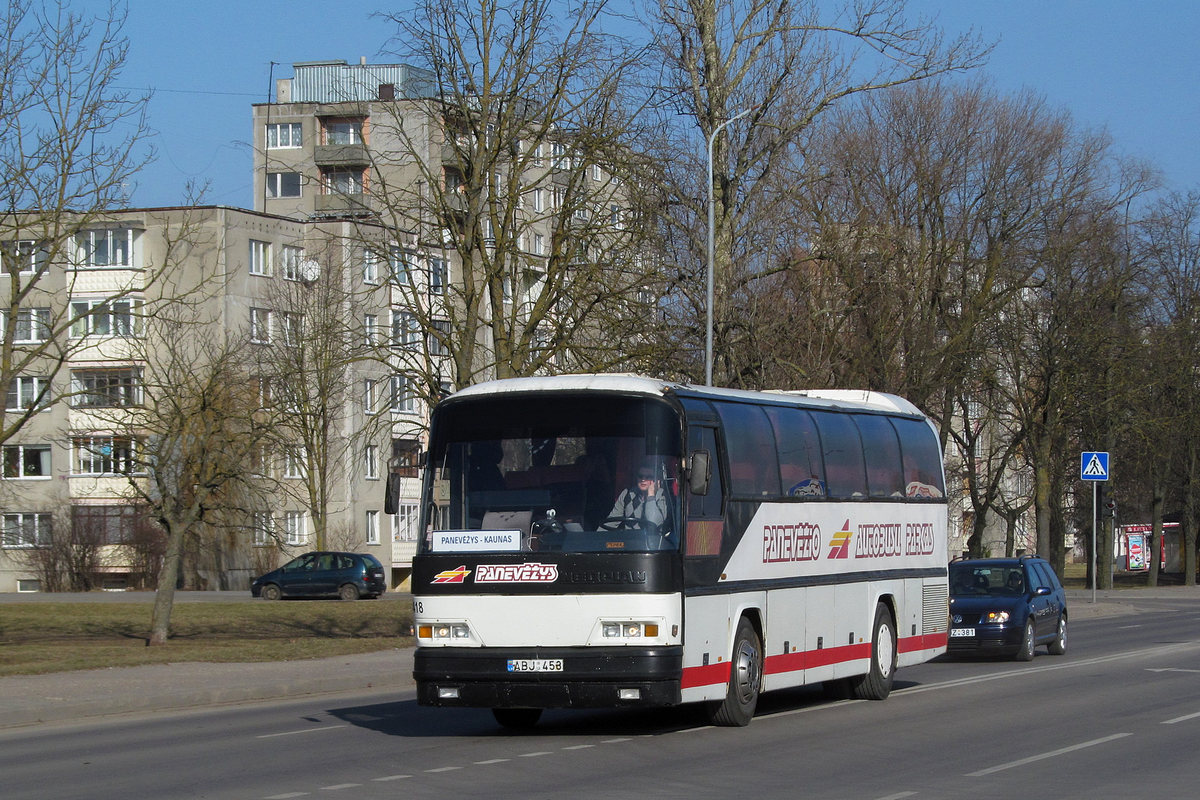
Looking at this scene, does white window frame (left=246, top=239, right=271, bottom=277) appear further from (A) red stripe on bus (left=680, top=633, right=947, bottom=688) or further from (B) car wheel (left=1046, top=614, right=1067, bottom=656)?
(A) red stripe on bus (left=680, top=633, right=947, bottom=688)

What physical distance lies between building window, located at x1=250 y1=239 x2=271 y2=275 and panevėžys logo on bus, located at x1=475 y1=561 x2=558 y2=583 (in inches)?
2202

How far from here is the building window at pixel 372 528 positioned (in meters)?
72.2

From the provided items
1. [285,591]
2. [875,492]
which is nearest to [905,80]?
[875,492]

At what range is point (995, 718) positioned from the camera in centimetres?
1537

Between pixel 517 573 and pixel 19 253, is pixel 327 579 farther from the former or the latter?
pixel 517 573

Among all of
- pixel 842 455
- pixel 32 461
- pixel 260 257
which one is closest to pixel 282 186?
pixel 260 257

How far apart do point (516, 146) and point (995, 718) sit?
48.2 feet

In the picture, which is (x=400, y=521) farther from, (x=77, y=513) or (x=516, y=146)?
(x=516, y=146)

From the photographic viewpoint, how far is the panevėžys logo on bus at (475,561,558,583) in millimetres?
13461

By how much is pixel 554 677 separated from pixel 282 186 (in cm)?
7358

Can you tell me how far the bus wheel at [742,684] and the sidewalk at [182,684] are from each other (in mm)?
6785

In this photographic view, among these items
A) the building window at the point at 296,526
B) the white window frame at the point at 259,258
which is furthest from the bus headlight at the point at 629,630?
the white window frame at the point at 259,258

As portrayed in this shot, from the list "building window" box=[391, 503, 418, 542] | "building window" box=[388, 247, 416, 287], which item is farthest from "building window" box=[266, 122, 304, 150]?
"building window" box=[388, 247, 416, 287]

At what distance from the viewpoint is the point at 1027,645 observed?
23.7 metres
